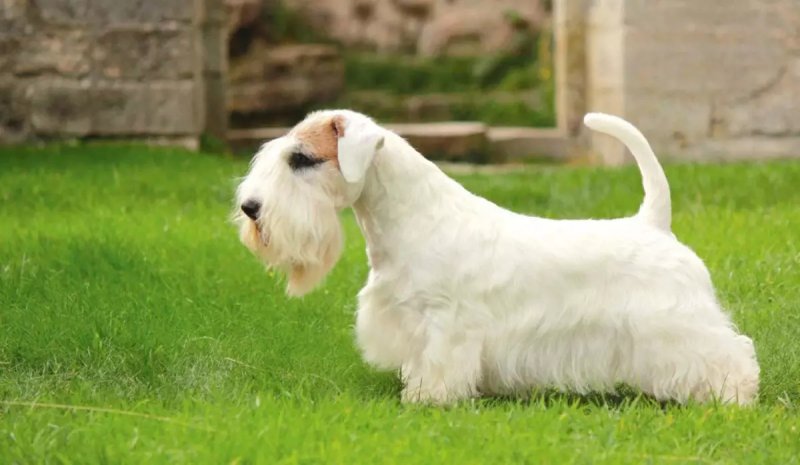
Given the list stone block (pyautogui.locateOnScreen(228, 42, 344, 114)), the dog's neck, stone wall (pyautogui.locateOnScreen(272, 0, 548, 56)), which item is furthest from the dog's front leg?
stone wall (pyautogui.locateOnScreen(272, 0, 548, 56))

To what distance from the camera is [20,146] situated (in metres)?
9.98

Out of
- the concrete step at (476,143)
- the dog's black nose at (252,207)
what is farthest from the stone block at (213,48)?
the dog's black nose at (252,207)

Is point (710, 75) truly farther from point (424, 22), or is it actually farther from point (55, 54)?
point (424, 22)

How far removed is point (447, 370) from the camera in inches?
168

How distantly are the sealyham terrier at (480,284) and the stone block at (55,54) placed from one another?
612 centimetres

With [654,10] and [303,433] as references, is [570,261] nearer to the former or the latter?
[303,433]

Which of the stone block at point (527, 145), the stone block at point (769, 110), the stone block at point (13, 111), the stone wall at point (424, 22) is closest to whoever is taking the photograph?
the stone block at point (13, 111)

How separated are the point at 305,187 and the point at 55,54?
20.9 feet

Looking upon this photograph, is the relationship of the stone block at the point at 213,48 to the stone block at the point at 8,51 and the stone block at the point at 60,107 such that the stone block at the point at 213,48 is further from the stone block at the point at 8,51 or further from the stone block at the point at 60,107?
the stone block at the point at 8,51

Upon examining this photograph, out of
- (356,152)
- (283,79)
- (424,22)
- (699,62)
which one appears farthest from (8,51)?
(424,22)

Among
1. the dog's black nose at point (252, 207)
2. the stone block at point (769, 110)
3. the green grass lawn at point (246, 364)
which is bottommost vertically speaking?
the green grass lawn at point (246, 364)

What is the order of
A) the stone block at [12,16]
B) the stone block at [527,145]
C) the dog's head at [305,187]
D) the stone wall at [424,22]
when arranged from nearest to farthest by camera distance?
the dog's head at [305,187], the stone block at [12,16], the stone block at [527,145], the stone wall at [424,22]

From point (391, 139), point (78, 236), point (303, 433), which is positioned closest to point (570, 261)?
point (391, 139)

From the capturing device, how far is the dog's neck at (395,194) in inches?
173
